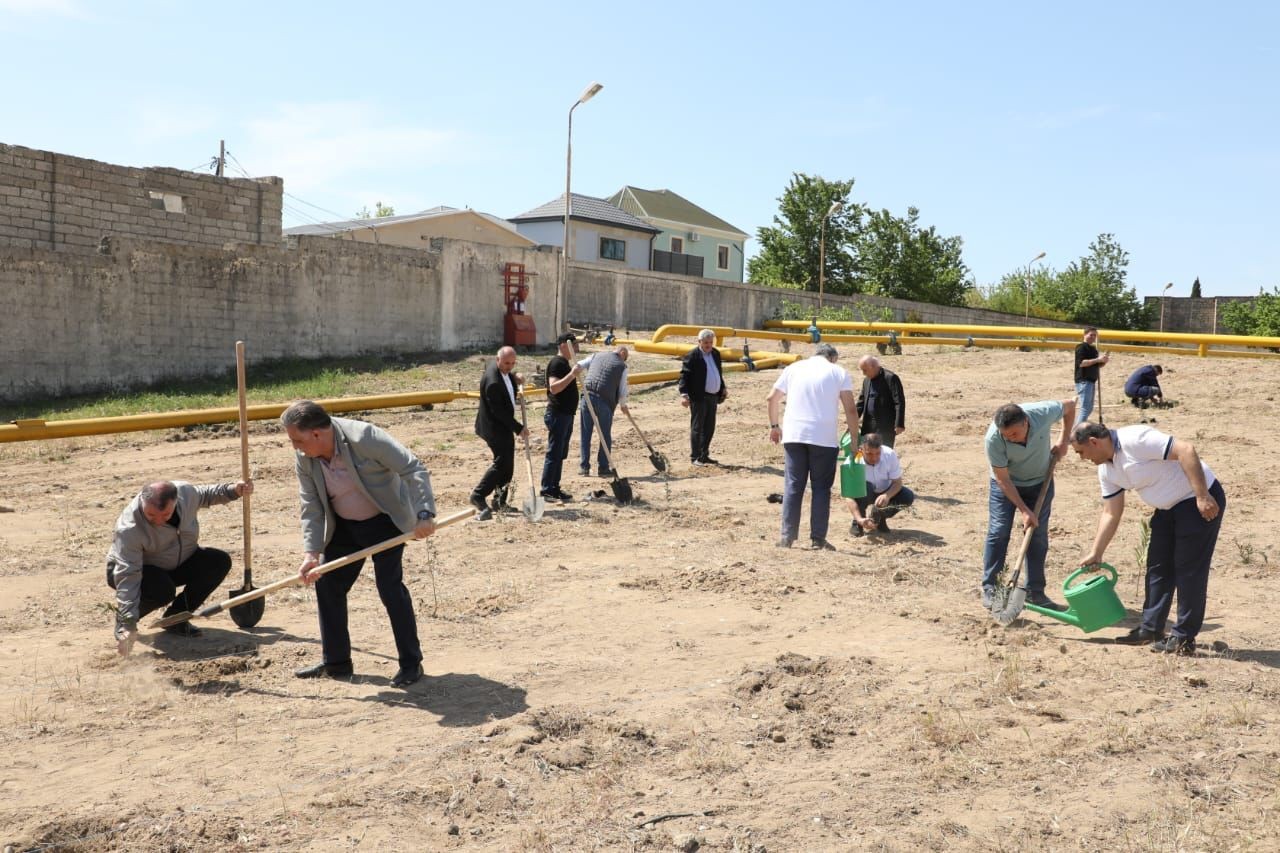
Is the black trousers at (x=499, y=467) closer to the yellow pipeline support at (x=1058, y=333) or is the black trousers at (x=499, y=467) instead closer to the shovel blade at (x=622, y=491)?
the shovel blade at (x=622, y=491)

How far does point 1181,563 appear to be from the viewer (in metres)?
6.22

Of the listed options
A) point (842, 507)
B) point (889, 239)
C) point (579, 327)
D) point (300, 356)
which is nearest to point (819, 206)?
point (889, 239)

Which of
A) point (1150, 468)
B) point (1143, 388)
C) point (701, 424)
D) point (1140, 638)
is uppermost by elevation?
point (1143, 388)

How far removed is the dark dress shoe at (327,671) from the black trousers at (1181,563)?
460 centimetres

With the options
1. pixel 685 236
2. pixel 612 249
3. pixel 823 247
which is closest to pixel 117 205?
pixel 612 249

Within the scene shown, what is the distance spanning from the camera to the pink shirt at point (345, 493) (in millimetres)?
5559

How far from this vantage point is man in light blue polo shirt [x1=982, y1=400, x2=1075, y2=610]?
6801 mm

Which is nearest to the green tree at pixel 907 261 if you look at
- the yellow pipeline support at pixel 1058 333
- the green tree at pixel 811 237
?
the green tree at pixel 811 237

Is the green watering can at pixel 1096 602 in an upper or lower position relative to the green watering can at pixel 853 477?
lower

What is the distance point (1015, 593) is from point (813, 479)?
7.89 feet

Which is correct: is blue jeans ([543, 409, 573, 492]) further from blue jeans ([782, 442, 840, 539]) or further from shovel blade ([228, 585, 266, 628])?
shovel blade ([228, 585, 266, 628])

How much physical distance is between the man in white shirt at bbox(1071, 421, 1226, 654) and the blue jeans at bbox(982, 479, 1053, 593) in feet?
2.46

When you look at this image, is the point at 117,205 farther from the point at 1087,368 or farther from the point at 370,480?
the point at 370,480

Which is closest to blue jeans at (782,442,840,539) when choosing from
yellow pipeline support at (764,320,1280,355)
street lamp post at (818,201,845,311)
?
yellow pipeline support at (764,320,1280,355)
